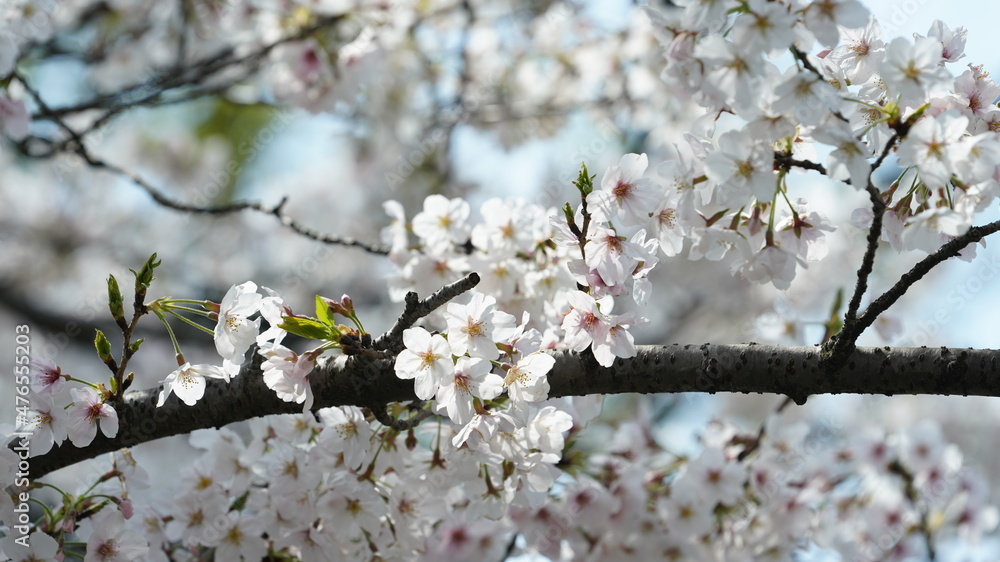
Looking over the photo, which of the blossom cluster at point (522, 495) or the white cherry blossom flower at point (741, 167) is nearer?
the white cherry blossom flower at point (741, 167)

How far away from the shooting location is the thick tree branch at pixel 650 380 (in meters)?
1.29

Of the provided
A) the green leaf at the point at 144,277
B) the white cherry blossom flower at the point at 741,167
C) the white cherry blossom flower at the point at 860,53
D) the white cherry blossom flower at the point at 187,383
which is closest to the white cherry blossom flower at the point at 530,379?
the white cherry blossom flower at the point at 741,167

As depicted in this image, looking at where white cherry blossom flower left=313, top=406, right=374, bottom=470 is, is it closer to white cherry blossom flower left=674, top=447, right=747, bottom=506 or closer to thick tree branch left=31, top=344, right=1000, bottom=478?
thick tree branch left=31, top=344, right=1000, bottom=478

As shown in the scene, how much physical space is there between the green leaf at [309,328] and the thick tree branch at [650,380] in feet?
0.25

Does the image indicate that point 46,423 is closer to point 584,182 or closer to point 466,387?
point 466,387

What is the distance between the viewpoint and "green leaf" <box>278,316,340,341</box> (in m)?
1.35

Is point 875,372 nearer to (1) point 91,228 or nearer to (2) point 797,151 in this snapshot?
(2) point 797,151

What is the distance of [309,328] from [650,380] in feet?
2.00

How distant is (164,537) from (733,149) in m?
1.52

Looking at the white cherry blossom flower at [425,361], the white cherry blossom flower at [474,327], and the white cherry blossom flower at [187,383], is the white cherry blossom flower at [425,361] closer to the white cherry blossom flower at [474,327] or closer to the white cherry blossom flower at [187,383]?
the white cherry blossom flower at [474,327]

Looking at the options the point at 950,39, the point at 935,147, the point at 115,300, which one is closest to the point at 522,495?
the point at 115,300

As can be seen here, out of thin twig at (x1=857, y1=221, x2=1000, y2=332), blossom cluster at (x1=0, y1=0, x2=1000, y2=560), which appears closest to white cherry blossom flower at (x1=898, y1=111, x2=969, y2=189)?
blossom cluster at (x1=0, y1=0, x2=1000, y2=560)

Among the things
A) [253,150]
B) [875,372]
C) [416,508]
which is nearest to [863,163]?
[875,372]

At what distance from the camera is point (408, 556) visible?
5.99 feet
